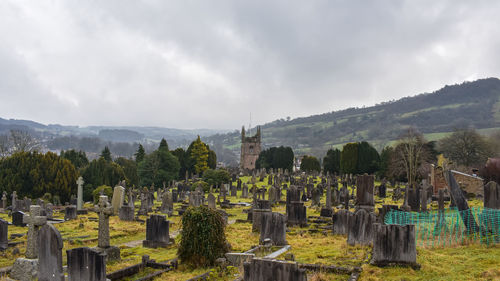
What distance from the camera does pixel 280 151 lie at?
69.1 meters

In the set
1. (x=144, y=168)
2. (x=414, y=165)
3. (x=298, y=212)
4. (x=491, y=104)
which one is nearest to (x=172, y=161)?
(x=144, y=168)

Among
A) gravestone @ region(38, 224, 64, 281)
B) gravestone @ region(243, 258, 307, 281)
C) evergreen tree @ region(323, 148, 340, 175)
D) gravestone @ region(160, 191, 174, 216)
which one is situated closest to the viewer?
gravestone @ region(243, 258, 307, 281)

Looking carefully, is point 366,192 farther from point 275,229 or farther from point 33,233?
point 33,233

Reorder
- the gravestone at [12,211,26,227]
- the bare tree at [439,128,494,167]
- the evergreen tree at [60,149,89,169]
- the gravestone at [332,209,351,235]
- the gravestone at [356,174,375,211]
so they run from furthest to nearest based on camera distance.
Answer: the evergreen tree at [60,149,89,169] < the bare tree at [439,128,494,167] < the gravestone at [12,211,26,227] < the gravestone at [356,174,375,211] < the gravestone at [332,209,351,235]

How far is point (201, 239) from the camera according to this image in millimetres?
10141

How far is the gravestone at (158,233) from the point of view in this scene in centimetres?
1322

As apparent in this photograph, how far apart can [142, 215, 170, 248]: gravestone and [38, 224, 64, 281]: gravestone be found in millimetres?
4945

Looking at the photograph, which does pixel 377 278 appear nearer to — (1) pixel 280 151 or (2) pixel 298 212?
(2) pixel 298 212

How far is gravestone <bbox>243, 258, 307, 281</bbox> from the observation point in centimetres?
633

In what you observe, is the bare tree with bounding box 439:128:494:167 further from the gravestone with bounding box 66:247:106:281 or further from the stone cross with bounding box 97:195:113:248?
the gravestone with bounding box 66:247:106:281

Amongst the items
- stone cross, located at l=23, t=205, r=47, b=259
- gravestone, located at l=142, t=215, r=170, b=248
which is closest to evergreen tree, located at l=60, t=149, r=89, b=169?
gravestone, located at l=142, t=215, r=170, b=248

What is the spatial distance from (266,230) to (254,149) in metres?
77.1

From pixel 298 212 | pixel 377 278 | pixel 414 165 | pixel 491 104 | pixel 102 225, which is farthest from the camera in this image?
pixel 491 104

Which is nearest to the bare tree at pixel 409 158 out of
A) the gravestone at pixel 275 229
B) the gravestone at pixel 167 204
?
the gravestone at pixel 167 204
